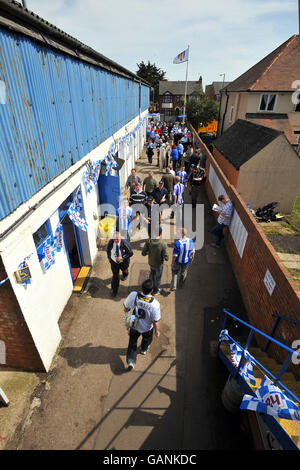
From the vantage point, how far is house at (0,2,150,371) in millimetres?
3535

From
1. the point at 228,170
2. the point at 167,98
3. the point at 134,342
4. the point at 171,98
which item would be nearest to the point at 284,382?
the point at 134,342

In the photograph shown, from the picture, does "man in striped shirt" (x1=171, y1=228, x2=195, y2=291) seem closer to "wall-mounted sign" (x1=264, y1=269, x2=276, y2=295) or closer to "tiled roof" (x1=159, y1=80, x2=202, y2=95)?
"wall-mounted sign" (x1=264, y1=269, x2=276, y2=295)

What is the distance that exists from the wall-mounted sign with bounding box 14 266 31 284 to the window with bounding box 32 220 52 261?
85cm

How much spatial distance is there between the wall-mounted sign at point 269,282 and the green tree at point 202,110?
34.5m

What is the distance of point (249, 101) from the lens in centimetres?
2180

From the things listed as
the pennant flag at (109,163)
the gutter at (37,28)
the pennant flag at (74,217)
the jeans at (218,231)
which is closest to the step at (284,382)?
the pennant flag at (74,217)

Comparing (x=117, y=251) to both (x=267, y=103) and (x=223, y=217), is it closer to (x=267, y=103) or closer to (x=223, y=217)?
(x=223, y=217)

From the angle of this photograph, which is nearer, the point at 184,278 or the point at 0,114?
the point at 0,114

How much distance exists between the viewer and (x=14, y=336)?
4344 millimetres

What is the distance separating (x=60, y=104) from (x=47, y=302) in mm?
4144

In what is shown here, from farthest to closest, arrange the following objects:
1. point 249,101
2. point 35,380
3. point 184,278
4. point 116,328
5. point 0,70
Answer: point 249,101
point 184,278
point 116,328
point 35,380
point 0,70

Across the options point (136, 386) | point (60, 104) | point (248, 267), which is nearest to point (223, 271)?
point (248, 267)

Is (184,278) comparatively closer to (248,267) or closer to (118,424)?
(248,267)
